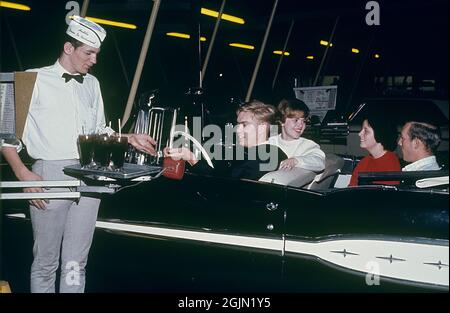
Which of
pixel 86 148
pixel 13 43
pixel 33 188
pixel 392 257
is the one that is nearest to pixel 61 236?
pixel 33 188

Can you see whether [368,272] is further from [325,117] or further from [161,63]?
[161,63]

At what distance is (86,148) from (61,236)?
0.54 meters

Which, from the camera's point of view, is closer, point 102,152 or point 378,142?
point 102,152

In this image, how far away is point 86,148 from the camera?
239 centimetres

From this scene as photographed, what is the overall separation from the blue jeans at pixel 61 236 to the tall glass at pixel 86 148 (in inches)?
9.8

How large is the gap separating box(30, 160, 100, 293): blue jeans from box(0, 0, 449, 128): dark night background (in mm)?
1758

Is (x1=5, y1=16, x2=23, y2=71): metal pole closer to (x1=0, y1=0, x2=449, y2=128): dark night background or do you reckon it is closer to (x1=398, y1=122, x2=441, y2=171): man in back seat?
(x1=0, y1=0, x2=449, y2=128): dark night background

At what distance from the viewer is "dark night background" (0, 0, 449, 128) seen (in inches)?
289

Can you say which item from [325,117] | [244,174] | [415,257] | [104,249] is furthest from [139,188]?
[325,117]

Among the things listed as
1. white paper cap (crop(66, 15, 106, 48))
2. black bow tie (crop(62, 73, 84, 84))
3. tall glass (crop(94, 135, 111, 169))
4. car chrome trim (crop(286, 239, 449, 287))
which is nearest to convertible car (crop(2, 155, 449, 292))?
car chrome trim (crop(286, 239, 449, 287))

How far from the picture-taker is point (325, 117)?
16.9 feet

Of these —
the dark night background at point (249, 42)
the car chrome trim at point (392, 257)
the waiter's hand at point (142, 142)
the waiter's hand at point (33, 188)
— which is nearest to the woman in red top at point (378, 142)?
the car chrome trim at point (392, 257)

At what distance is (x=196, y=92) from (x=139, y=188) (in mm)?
1074

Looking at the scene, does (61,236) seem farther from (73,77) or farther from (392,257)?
(392,257)
